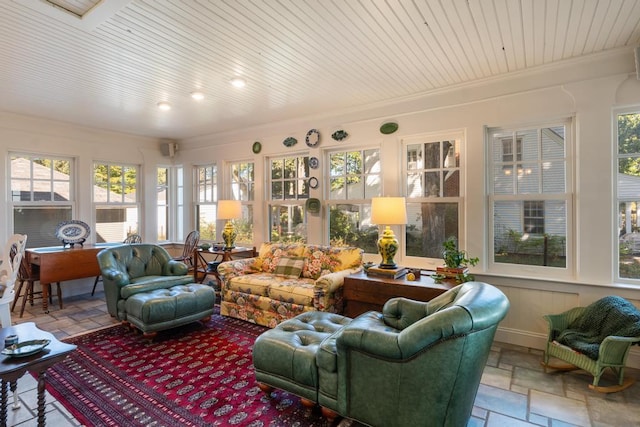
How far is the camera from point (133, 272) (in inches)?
146

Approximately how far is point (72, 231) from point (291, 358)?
4103mm

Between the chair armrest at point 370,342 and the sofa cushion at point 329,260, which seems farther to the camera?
the sofa cushion at point 329,260

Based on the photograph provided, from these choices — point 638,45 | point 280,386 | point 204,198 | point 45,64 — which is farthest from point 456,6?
point 204,198

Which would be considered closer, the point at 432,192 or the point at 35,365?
the point at 35,365

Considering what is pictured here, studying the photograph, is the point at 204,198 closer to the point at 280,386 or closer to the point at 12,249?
the point at 12,249

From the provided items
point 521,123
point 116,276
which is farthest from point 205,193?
point 521,123

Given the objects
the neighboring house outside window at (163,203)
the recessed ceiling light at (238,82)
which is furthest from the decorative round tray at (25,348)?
the neighboring house outside window at (163,203)

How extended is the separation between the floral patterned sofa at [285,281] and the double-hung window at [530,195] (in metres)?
1.49

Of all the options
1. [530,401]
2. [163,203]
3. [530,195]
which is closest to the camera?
[530,401]

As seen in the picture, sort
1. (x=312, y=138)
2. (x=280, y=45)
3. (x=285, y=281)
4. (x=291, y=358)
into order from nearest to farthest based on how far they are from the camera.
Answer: (x=291, y=358) → (x=280, y=45) → (x=285, y=281) → (x=312, y=138)

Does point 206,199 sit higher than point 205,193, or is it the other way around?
point 205,193

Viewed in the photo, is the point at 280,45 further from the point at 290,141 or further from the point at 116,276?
the point at 116,276

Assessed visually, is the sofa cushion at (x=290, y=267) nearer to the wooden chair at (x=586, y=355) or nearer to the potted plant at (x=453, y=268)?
the potted plant at (x=453, y=268)

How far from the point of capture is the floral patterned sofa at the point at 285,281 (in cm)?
315
